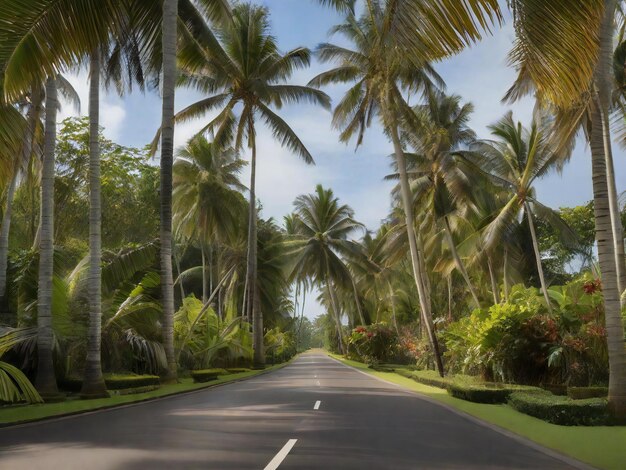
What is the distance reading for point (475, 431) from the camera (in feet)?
31.0

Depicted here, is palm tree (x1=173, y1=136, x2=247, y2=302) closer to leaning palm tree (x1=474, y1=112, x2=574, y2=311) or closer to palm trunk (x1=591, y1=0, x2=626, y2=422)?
leaning palm tree (x1=474, y1=112, x2=574, y2=311)

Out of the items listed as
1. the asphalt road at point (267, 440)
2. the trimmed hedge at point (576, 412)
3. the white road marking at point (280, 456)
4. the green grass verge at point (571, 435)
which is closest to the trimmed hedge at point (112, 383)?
the asphalt road at point (267, 440)

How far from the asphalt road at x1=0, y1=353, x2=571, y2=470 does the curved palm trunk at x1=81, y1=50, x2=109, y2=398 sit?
2.73 meters

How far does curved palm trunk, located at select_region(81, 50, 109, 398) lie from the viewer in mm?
15363

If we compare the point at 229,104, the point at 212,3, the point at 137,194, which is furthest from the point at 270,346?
the point at 212,3

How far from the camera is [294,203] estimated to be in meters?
48.7

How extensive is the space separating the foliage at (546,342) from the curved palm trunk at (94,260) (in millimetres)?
11129

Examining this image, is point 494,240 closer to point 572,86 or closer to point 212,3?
point 212,3

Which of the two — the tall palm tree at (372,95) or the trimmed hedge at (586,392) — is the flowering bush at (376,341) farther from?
the trimmed hedge at (586,392)

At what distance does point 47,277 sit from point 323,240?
101ft

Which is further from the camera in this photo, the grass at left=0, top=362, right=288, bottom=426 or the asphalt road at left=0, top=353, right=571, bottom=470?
the grass at left=0, top=362, right=288, bottom=426

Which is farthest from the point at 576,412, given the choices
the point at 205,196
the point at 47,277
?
the point at 205,196

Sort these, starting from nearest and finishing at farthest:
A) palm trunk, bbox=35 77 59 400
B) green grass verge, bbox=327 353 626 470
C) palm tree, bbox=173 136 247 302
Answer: green grass verge, bbox=327 353 626 470 → palm trunk, bbox=35 77 59 400 → palm tree, bbox=173 136 247 302

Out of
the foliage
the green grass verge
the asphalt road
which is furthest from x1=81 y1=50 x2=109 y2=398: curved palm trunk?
the foliage
